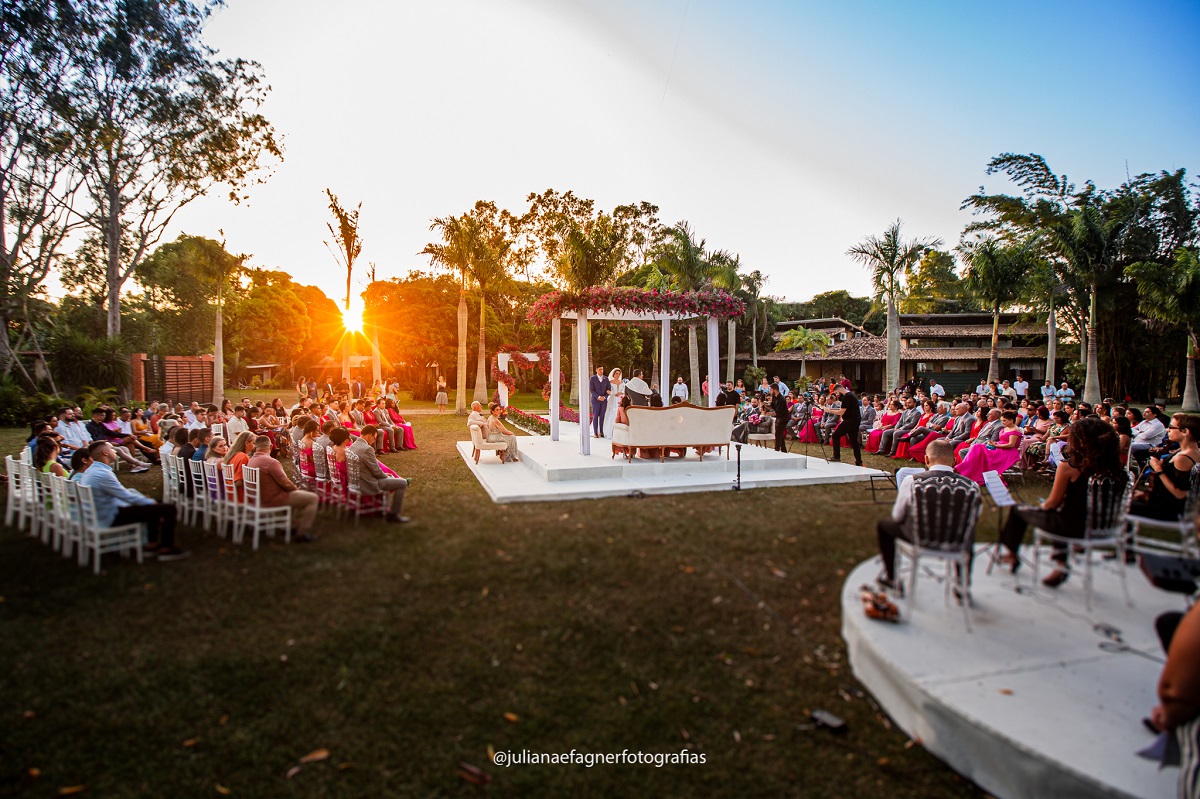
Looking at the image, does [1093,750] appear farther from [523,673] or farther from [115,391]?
[115,391]

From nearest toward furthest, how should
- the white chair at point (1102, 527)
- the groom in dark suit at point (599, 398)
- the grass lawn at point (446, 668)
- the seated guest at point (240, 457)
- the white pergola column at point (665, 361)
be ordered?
the grass lawn at point (446, 668) → the white chair at point (1102, 527) → the seated guest at point (240, 457) → the white pergola column at point (665, 361) → the groom in dark suit at point (599, 398)

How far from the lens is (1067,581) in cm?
461

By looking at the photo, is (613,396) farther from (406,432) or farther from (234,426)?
(234,426)

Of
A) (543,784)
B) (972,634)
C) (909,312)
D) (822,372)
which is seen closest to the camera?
(543,784)

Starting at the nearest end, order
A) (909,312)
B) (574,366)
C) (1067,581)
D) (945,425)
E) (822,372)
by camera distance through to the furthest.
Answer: (1067,581)
(945,425)
(574,366)
(822,372)
(909,312)

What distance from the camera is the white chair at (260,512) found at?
21.4 ft

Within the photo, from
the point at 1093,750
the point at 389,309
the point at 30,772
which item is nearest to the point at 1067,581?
the point at 1093,750

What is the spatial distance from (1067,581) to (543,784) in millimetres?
4158

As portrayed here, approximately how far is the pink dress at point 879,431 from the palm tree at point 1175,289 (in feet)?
71.4

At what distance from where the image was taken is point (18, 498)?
294 inches

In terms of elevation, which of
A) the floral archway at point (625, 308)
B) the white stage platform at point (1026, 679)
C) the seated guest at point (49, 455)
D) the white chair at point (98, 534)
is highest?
the floral archway at point (625, 308)

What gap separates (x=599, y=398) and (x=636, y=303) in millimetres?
3431

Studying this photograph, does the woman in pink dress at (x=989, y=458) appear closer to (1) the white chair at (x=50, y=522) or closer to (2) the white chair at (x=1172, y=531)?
(2) the white chair at (x=1172, y=531)

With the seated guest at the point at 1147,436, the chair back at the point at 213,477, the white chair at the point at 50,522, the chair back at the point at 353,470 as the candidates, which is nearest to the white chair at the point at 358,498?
the chair back at the point at 353,470
